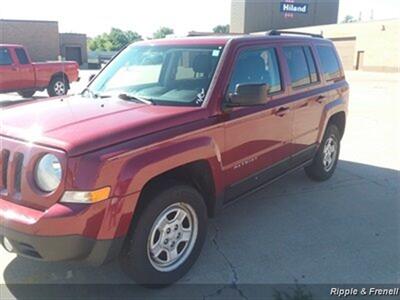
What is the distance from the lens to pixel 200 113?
3.57m

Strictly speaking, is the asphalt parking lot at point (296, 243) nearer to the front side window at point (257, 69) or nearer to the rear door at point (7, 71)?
the front side window at point (257, 69)

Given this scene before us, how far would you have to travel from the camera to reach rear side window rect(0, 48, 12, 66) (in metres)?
14.2

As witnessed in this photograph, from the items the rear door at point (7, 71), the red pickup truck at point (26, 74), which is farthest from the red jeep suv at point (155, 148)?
the red pickup truck at point (26, 74)

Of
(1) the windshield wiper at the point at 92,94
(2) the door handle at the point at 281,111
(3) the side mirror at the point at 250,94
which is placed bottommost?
(2) the door handle at the point at 281,111

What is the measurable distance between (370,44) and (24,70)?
33.0 meters

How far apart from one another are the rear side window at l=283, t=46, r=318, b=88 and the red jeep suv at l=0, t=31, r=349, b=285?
0.01 m

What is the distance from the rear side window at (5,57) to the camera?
14.2 meters

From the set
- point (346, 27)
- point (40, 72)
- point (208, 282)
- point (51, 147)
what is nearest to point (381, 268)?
point (208, 282)

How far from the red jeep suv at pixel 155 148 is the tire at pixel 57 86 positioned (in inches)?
473

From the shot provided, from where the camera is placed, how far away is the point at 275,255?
3969mm

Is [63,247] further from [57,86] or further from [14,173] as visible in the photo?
[57,86]

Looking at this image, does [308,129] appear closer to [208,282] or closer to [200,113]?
[200,113]

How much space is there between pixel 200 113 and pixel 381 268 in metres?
2.09

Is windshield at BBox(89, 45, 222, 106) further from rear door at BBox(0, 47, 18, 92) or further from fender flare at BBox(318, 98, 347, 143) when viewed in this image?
rear door at BBox(0, 47, 18, 92)
